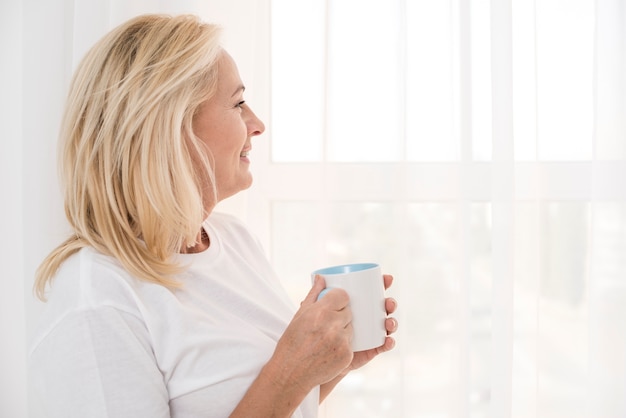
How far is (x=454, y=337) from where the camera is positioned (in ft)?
4.03

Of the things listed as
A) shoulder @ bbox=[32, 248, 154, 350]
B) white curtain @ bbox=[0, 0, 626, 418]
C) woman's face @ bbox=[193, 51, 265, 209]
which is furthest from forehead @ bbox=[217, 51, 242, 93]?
shoulder @ bbox=[32, 248, 154, 350]

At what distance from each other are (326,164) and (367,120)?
0.43 ft

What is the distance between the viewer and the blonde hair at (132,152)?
845 mm

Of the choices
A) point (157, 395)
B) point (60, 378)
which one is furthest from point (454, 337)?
point (60, 378)

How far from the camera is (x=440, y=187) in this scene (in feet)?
4.02

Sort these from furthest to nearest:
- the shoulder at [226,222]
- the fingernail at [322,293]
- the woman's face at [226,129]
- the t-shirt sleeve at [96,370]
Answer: the shoulder at [226,222], the woman's face at [226,129], the fingernail at [322,293], the t-shirt sleeve at [96,370]

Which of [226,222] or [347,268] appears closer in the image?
[347,268]

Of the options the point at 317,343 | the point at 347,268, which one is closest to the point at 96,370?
the point at 317,343

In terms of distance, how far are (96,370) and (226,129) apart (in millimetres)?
426

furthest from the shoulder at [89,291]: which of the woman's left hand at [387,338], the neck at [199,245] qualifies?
the woman's left hand at [387,338]

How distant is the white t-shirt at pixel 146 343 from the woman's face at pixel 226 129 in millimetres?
142

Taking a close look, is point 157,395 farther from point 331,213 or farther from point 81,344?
point 331,213

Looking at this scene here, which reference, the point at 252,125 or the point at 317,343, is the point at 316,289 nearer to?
the point at 317,343

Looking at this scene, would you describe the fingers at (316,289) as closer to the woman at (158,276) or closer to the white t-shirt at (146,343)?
the woman at (158,276)
